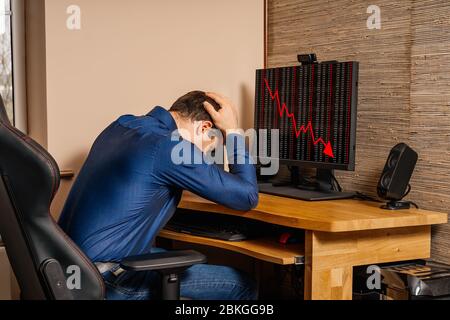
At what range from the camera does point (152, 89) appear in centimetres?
280

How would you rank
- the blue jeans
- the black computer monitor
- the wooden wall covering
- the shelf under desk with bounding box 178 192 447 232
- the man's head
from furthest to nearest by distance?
the black computer monitor
the wooden wall covering
the man's head
the shelf under desk with bounding box 178 192 447 232
the blue jeans

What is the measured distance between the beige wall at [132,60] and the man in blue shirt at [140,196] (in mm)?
661

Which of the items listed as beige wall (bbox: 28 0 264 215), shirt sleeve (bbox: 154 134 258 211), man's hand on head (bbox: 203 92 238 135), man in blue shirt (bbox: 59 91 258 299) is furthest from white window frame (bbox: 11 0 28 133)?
shirt sleeve (bbox: 154 134 258 211)

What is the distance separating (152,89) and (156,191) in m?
0.95

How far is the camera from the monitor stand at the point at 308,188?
7.93 ft

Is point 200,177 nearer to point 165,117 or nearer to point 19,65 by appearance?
point 165,117

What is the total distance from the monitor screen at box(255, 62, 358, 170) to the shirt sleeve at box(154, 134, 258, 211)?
43 centimetres

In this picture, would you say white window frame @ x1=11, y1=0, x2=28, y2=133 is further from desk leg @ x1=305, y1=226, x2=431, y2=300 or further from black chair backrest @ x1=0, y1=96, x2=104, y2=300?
desk leg @ x1=305, y1=226, x2=431, y2=300

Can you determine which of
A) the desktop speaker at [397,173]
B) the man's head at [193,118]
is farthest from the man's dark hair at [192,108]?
the desktop speaker at [397,173]

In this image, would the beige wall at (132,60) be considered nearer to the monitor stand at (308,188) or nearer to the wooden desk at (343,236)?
the monitor stand at (308,188)

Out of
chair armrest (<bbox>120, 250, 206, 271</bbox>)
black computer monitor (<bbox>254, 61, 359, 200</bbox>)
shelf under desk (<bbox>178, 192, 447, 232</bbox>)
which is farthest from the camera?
black computer monitor (<bbox>254, 61, 359, 200</bbox>)

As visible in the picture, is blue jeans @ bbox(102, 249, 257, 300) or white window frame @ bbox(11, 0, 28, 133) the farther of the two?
white window frame @ bbox(11, 0, 28, 133)

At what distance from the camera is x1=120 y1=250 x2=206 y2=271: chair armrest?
166 centimetres
